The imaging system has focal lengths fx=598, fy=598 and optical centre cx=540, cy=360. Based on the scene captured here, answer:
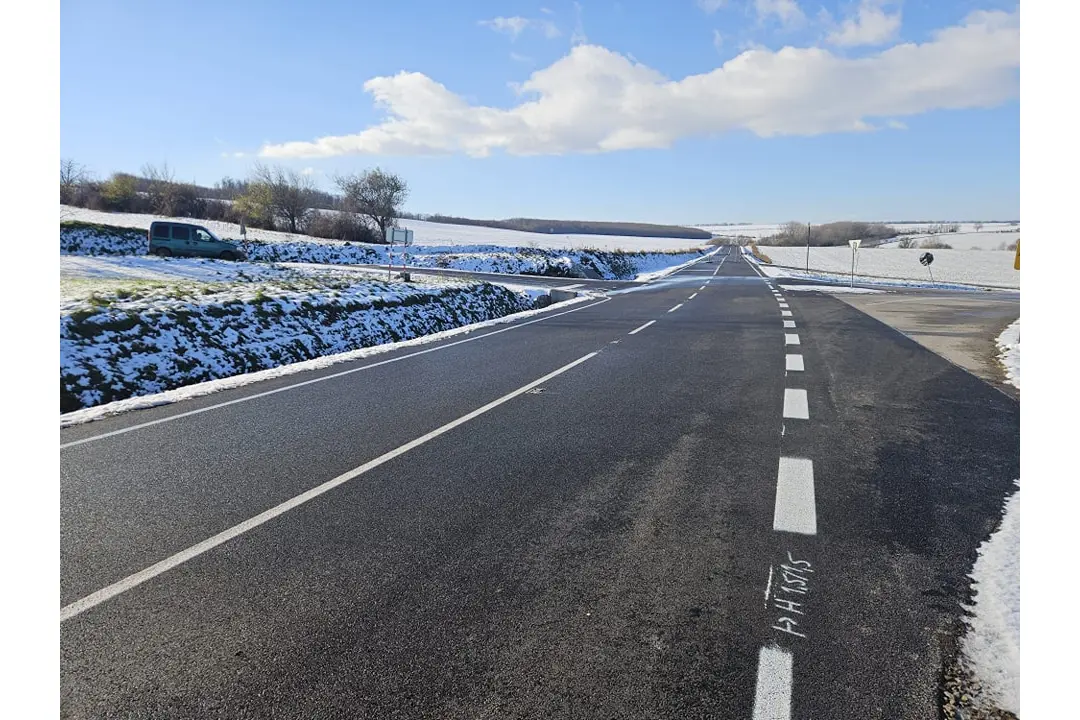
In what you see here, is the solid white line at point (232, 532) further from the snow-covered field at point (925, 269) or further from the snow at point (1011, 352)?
the snow-covered field at point (925, 269)

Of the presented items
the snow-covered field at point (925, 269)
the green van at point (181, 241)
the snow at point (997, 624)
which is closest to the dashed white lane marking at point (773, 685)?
the snow at point (997, 624)

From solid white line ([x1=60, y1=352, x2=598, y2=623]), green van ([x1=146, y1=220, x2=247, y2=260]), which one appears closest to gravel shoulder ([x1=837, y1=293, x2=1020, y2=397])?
solid white line ([x1=60, y1=352, x2=598, y2=623])

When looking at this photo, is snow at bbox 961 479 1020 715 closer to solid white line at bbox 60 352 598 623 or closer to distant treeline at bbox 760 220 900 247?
solid white line at bbox 60 352 598 623

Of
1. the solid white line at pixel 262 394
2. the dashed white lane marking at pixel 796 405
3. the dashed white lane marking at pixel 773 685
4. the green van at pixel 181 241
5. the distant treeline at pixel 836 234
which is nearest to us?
the dashed white lane marking at pixel 773 685

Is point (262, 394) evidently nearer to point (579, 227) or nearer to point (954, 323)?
point (954, 323)

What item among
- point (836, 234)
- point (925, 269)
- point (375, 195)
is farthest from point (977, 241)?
point (375, 195)

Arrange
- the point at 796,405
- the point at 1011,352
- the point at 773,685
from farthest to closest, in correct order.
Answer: the point at 1011,352 < the point at 796,405 < the point at 773,685

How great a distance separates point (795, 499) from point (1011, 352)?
9.06m

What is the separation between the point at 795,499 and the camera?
4.24 meters

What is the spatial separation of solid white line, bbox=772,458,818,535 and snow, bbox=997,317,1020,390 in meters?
5.20

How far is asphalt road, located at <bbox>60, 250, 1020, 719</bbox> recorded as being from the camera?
7.97 feet

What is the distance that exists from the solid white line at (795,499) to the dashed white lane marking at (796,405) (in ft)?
5.06

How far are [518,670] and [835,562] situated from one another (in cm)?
195

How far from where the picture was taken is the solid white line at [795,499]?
381 centimetres
